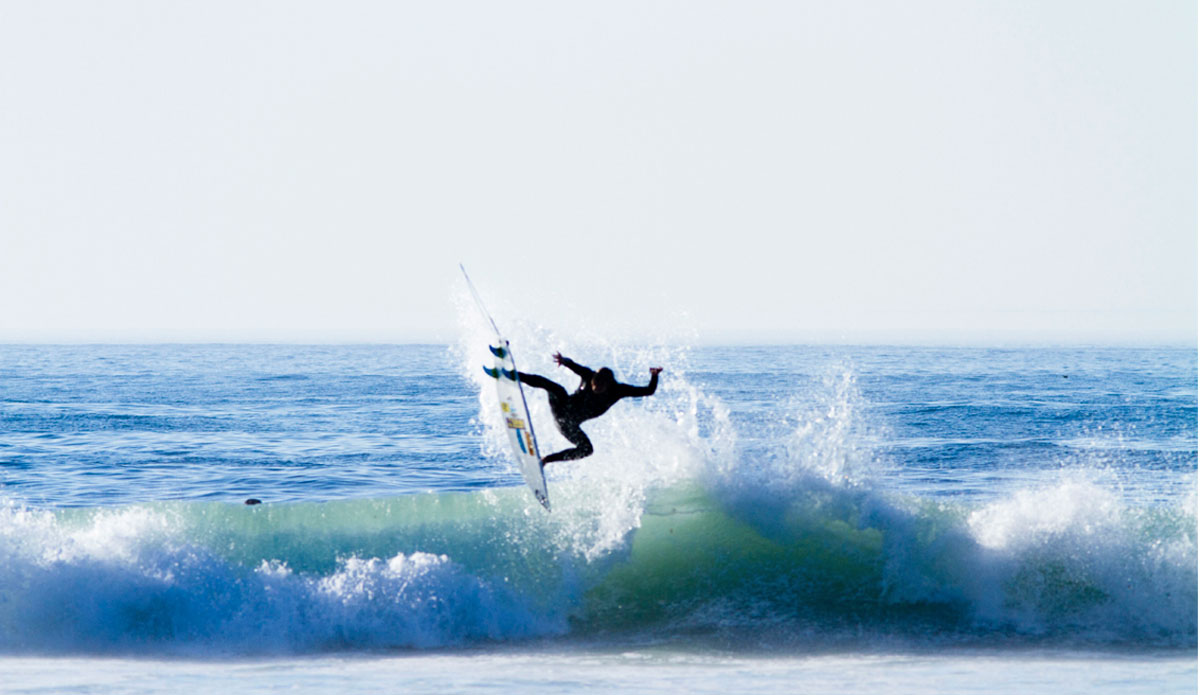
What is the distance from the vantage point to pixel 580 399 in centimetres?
905

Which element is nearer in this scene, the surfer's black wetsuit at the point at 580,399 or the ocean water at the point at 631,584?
the ocean water at the point at 631,584

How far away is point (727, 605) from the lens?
33.2 ft

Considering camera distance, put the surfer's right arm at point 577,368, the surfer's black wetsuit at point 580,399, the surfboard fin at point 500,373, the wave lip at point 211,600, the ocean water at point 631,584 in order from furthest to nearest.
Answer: the wave lip at point 211,600, the surfboard fin at point 500,373, the surfer's black wetsuit at point 580,399, the ocean water at point 631,584, the surfer's right arm at point 577,368

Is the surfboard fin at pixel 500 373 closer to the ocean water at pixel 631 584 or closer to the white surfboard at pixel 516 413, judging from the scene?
the white surfboard at pixel 516 413

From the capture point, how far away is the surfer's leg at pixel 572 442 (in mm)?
9219

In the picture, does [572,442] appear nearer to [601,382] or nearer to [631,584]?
[601,382]

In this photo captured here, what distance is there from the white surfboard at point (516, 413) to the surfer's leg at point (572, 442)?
0.66ft

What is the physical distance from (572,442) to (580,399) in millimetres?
493

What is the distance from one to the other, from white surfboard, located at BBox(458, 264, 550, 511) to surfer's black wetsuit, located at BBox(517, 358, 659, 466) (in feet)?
0.63

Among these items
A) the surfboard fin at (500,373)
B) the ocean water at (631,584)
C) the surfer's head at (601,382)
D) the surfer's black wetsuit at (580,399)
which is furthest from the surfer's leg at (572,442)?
A: the ocean water at (631,584)

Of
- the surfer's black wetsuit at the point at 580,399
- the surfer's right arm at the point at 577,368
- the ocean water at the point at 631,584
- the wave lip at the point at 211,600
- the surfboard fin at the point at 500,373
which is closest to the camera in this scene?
the surfer's right arm at the point at 577,368

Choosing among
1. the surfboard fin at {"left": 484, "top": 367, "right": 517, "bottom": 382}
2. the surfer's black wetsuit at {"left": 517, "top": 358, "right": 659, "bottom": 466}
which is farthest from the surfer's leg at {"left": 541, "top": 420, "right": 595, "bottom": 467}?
the surfboard fin at {"left": 484, "top": 367, "right": 517, "bottom": 382}

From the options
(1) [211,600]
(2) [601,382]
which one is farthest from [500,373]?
(1) [211,600]

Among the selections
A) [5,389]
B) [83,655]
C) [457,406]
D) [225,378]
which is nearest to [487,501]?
[83,655]
